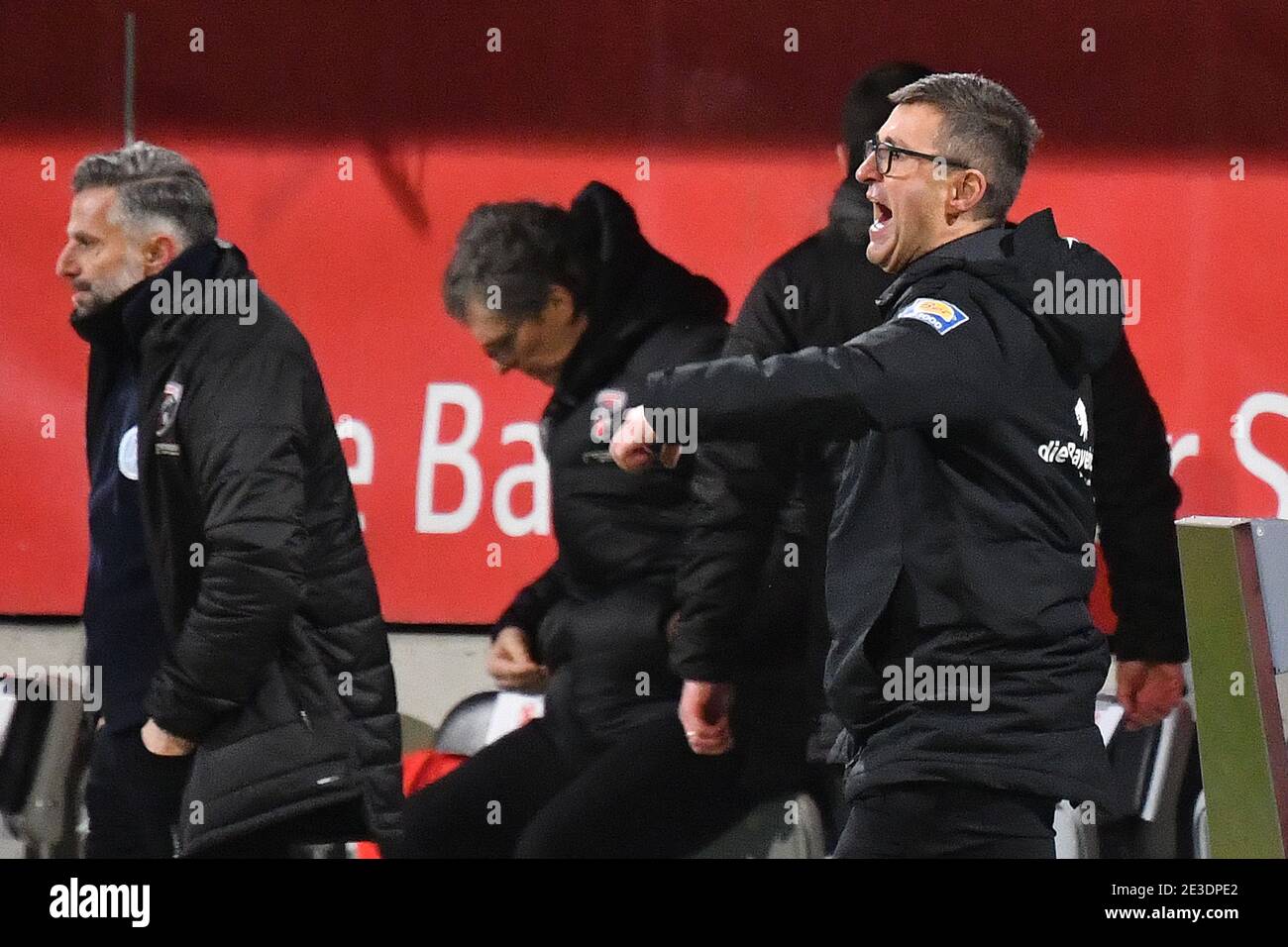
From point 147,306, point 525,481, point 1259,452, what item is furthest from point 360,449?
Answer: point 1259,452

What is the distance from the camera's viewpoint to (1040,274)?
252 centimetres

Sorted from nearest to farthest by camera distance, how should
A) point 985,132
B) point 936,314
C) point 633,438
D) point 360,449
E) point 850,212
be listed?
point 633,438, point 936,314, point 985,132, point 850,212, point 360,449

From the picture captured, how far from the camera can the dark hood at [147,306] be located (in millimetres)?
3393

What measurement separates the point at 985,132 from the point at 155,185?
176 cm

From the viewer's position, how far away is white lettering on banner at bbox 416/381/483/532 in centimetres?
363

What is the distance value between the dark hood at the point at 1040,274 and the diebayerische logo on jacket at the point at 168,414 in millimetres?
1446

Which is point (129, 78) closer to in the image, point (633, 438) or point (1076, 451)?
point (633, 438)

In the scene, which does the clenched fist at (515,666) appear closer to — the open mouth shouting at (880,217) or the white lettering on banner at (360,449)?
the white lettering on banner at (360,449)

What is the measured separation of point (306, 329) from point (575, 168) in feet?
2.13

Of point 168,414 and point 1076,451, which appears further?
point 168,414

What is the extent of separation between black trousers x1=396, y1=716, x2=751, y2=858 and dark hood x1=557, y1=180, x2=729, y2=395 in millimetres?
754

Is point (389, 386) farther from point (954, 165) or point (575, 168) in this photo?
point (954, 165)

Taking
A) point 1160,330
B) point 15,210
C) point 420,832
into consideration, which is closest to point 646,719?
point 420,832

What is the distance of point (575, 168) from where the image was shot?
3.57 m
